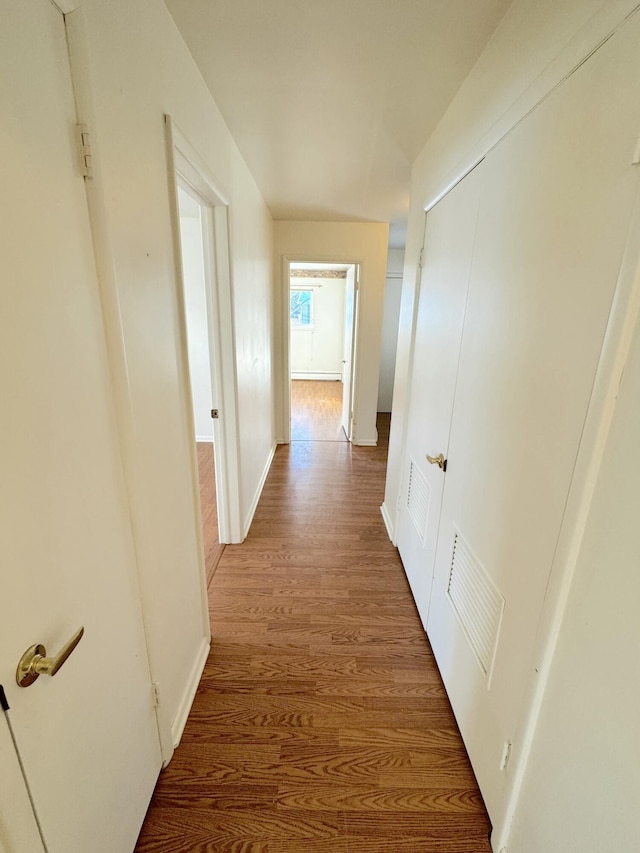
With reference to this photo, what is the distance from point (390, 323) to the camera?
5598mm

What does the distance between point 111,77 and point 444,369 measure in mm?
1406

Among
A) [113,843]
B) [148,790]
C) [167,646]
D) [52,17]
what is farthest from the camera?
[167,646]

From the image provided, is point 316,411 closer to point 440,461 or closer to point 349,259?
point 349,259

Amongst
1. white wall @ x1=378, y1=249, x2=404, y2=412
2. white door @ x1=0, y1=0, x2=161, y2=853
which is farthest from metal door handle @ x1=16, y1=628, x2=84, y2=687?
white wall @ x1=378, y1=249, x2=404, y2=412

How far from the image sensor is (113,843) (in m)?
0.92

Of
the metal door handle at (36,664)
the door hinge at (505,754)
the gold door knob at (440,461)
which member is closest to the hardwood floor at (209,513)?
the gold door knob at (440,461)

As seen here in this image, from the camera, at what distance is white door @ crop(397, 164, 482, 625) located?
4.77 ft

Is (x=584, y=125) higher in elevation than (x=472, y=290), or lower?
higher

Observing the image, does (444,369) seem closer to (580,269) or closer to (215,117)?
(580,269)

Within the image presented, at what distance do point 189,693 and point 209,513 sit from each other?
59.1 inches

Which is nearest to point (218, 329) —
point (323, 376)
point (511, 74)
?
point (511, 74)

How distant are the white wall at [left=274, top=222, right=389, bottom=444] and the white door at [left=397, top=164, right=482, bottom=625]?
195 centimetres

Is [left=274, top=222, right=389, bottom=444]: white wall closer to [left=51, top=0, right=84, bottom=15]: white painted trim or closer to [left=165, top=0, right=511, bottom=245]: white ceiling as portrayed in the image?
[left=165, top=0, right=511, bottom=245]: white ceiling

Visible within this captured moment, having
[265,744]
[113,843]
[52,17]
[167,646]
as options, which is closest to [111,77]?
[52,17]
